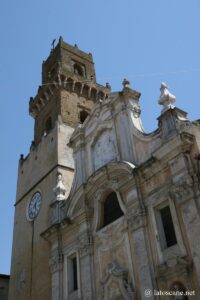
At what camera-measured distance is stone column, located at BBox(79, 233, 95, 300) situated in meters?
13.5

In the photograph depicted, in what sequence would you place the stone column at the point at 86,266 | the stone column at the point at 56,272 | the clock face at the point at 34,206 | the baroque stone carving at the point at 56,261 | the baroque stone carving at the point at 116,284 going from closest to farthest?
the baroque stone carving at the point at 116,284, the stone column at the point at 86,266, the stone column at the point at 56,272, the baroque stone carving at the point at 56,261, the clock face at the point at 34,206

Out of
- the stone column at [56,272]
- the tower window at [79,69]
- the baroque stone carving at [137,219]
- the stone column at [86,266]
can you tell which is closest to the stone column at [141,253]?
the baroque stone carving at [137,219]

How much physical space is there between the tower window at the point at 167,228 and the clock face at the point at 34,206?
900 cm

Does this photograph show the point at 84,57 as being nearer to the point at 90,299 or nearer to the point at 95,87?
the point at 95,87

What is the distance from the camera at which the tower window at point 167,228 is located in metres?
11.8

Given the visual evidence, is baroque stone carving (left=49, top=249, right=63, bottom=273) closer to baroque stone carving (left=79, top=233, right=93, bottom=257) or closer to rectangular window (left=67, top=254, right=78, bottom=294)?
rectangular window (left=67, top=254, right=78, bottom=294)

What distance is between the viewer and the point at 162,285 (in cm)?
1106

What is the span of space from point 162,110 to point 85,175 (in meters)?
4.90

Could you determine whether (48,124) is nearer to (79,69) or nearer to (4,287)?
Answer: (79,69)

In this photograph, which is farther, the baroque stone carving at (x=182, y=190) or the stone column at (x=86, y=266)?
the stone column at (x=86, y=266)

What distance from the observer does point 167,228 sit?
12125mm

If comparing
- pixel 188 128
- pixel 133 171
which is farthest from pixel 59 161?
pixel 188 128

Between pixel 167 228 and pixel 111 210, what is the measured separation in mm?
2883

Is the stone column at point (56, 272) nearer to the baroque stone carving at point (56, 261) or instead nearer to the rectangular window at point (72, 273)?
the baroque stone carving at point (56, 261)
